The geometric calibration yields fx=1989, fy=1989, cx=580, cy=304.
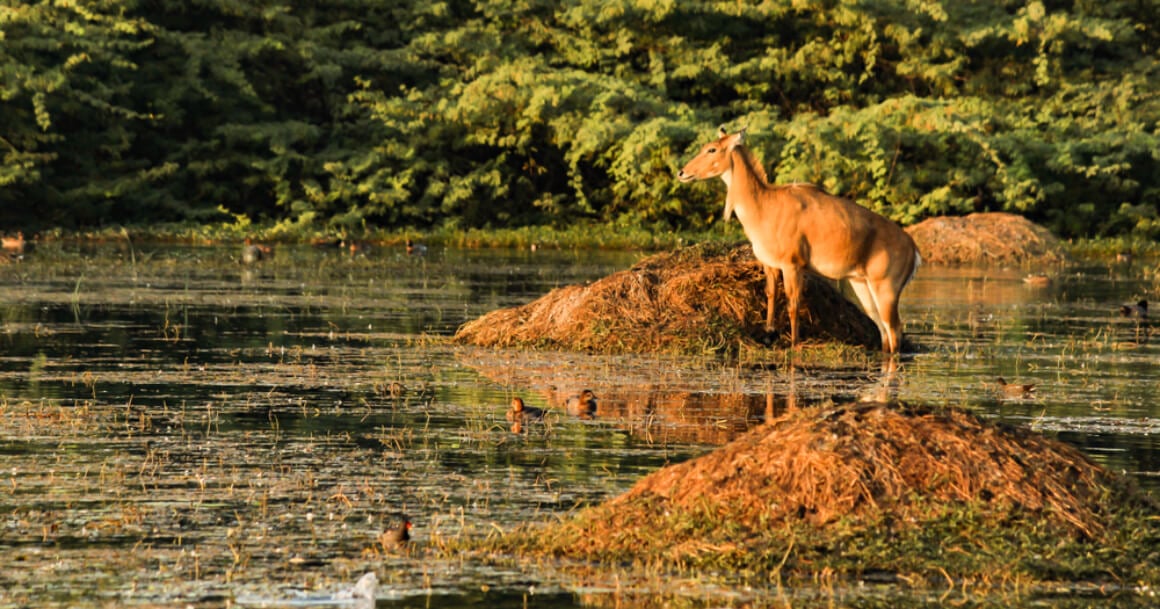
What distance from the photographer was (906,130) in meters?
42.9

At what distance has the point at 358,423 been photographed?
1445 centimetres

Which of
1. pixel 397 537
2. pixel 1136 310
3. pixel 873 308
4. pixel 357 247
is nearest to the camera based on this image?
pixel 397 537

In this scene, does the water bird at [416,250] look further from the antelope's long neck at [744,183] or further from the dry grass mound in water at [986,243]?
the antelope's long neck at [744,183]

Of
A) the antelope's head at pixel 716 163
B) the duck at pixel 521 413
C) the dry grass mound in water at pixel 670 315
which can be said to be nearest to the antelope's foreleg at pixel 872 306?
the dry grass mound in water at pixel 670 315

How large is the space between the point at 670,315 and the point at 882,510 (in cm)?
1075

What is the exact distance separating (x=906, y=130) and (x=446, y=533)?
3418 centimetres

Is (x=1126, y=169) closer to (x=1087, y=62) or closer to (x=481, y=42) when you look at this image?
(x=1087, y=62)

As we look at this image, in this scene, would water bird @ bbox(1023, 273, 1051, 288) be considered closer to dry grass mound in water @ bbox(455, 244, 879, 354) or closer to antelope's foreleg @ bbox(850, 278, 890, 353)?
dry grass mound in water @ bbox(455, 244, 879, 354)

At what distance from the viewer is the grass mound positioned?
9273 millimetres

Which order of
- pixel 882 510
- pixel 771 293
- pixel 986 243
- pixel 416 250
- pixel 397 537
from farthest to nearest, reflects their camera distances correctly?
pixel 986 243, pixel 416 250, pixel 771 293, pixel 882 510, pixel 397 537

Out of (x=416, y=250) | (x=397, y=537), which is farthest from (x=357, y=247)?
(x=397, y=537)

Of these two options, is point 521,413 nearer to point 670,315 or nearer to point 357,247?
point 670,315

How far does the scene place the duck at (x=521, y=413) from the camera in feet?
47.3

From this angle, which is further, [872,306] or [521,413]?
[872,306]
